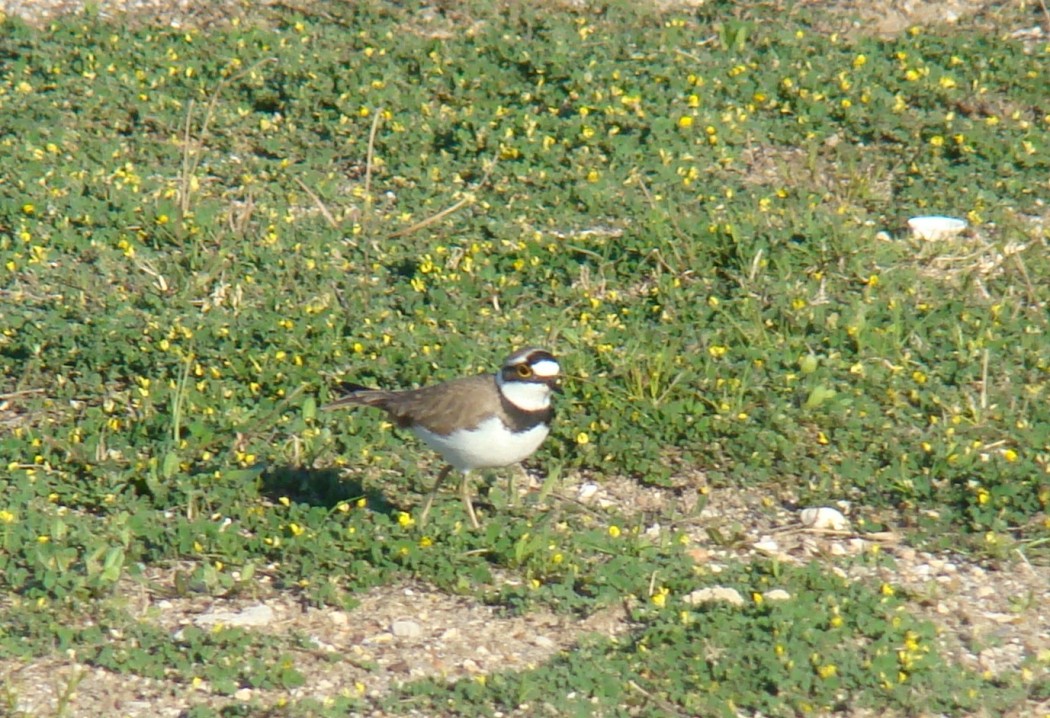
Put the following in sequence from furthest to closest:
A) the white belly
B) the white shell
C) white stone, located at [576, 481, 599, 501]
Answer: the white shell
white stone, located at [576, 481, 599, 501]
the white belly

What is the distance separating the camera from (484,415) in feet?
24.1

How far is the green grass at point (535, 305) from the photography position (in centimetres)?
696

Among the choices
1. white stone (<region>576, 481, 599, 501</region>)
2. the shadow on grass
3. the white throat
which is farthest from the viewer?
white stone (<region>576, 481, 599, 501</region>)

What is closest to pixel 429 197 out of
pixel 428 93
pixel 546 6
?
pixel 428 93

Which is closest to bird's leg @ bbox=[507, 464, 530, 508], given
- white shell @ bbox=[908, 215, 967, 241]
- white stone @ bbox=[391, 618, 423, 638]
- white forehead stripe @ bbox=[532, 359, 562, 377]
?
white forehead stripe @ bbox=[532, 359, 562, 377]

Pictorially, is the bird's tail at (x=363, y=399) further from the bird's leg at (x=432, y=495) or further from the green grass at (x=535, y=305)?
the bird's leg at (x=432, y=495)

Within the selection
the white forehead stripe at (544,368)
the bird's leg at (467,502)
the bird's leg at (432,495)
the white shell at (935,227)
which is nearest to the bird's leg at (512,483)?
the bird's leg at (467,502)

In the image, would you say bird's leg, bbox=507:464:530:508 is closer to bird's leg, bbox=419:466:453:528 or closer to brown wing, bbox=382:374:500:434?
bird's leg, bbox=419:466:453:528

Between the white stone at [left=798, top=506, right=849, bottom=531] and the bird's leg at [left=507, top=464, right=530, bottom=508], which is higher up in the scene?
the white stone at [left=798, top=506, right=849, bottom=531]

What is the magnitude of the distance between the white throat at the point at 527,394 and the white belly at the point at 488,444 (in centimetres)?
11

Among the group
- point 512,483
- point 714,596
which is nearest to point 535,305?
point 512,483

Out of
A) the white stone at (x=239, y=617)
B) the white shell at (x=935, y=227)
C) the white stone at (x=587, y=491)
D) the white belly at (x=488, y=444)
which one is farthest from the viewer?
the white shell at (x=935, y=227)

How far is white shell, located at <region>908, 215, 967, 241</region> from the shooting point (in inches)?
391

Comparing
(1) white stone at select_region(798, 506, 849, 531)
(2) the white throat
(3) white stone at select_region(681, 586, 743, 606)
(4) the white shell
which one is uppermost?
(4) the white shell
